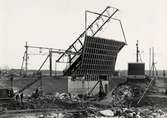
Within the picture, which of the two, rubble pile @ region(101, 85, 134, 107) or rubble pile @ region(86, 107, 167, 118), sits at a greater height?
rubble pile @ region(101, 85, 134, 107)

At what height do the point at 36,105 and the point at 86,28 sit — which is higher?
the point at 86,28

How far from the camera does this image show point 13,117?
23.2m

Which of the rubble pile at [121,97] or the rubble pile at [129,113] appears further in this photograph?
the rubble pile at [121,97]

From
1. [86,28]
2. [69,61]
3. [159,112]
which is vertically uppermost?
[86,28]

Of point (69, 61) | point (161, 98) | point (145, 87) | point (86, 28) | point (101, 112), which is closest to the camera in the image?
point (101, 112)

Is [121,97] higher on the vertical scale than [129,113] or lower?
higher

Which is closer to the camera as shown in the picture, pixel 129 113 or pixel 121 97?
pixel 129 113

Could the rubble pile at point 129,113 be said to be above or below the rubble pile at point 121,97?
below

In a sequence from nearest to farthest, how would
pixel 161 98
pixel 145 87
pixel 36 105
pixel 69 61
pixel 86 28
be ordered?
pixel 36 105, pixel 161 98, pixel 145 87, pixel 86 28, pixel 69 61

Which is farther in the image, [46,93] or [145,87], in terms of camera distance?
[46,93]

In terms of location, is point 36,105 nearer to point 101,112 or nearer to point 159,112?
point 101,112

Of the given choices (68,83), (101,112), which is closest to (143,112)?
(101,112)

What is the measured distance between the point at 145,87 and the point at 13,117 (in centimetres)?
1696

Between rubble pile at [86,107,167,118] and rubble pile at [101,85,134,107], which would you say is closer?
rubble pile at [86,107,167,118]
